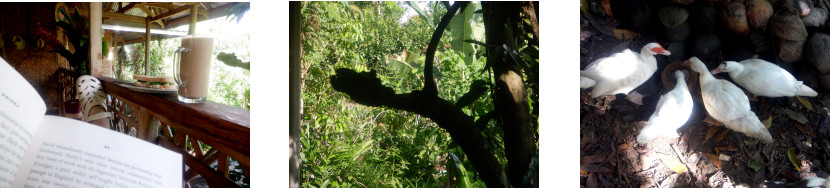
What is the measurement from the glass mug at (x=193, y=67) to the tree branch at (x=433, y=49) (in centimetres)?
29

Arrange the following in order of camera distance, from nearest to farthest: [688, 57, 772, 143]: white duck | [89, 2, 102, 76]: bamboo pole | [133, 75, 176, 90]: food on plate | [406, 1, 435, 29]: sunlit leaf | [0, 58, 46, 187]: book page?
[0, 58, 46, 187]: book page
[406, 1, 435, 29]: sunlit leaf
[688, 57, 772, 143]: white duck
[133, 75, 176, 90]: food on plate
[89, 2, 102, 76]: bamboo pole

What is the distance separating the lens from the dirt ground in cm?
55

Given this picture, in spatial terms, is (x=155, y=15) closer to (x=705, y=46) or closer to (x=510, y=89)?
(x=510, y=89)

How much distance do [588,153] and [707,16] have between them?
247 millimetres

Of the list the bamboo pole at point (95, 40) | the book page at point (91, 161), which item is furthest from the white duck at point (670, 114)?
the bamboo pole at point (95, 40)

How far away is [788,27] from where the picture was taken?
56cm

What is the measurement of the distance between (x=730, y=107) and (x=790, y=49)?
5.3 inches

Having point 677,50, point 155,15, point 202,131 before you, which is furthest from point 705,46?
point 155,15

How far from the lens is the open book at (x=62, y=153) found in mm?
343

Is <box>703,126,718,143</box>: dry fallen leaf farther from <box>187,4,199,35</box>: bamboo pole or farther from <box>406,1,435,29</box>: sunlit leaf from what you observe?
<box>187,4,199,35</box>: bamboo pole

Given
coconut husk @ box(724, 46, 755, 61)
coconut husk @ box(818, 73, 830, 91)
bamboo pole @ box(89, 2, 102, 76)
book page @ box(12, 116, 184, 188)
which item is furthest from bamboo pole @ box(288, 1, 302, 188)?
bamboo pole @ box(89, 2, 102, 76)

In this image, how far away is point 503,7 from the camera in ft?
1.44

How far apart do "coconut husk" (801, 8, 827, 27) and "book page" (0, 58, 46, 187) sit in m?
0.90

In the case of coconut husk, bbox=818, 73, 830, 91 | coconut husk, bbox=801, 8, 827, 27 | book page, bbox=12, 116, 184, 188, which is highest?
coconut husk, bbox=801, 8, 827, 27
